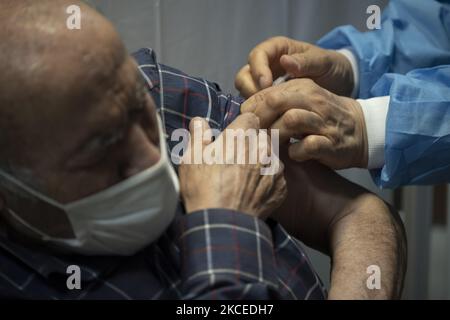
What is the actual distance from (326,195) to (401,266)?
20cm

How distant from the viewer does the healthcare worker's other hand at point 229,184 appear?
1070 millimetres

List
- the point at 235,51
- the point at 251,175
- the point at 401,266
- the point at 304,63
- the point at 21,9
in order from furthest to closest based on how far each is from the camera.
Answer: the point at 235,51 → the point at 304,63 → the point at 401,266 → the point at 251,175 → the point at 21,9

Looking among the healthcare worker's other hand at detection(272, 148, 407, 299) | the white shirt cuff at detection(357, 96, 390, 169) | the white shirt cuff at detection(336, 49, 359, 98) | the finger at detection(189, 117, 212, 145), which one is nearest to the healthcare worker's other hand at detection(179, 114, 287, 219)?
the finger at detection(189, 117, 212, 145)

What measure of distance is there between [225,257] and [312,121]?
0.34 meters

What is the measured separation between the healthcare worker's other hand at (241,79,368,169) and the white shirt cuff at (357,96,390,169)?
16 mm

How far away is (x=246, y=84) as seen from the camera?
138 centimetres

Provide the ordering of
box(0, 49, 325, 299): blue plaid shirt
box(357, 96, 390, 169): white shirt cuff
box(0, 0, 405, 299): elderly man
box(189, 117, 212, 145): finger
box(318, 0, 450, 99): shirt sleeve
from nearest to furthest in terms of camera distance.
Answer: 1. box(0, 0, 405, 299): elderly man
2. box(0, 49, 325, 299): blue plaid shirt
3. box(189, 117, 212, 145): finger
4. box(357, 96, 390, 169): white shirt cuff
5. box(318, 0, 450, 99): shirt sleeve

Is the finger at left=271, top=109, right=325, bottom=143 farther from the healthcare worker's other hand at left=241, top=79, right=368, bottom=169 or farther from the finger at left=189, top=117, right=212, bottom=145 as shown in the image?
the finger at left=189, top=117, right=212, bottom=145

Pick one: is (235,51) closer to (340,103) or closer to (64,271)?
(340,103)

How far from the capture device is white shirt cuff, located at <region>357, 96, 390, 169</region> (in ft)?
4.31

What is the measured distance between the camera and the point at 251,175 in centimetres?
111

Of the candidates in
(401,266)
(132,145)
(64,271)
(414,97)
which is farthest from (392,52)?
(64,271)

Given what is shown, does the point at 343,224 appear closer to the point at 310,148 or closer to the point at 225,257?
the point at 310,148

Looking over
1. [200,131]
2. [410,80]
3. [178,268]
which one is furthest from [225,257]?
[410,80]
